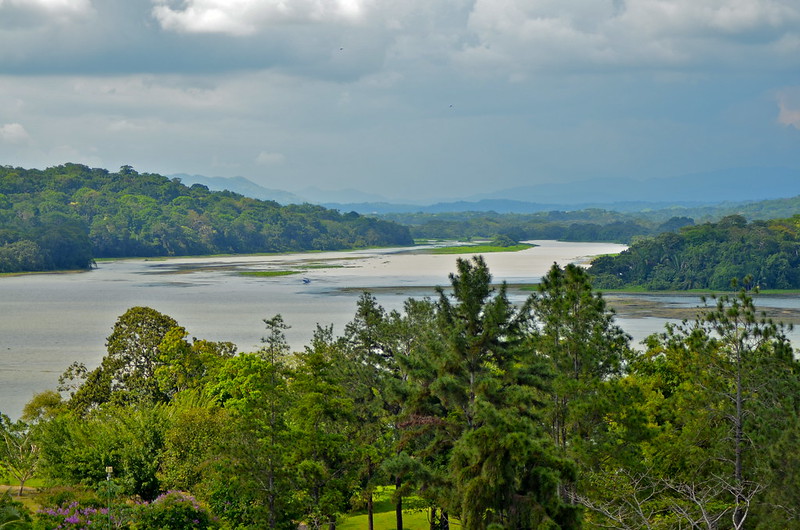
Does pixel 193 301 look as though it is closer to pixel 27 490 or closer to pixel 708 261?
pixel 27 490

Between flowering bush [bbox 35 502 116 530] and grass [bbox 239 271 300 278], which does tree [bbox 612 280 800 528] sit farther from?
grass [bbox 239 271 300 278]

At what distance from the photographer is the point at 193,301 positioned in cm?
9344

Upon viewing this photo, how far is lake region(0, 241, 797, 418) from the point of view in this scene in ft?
203

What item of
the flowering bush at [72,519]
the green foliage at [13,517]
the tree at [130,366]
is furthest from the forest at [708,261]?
the green foliage at [13,517]

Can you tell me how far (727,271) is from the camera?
114m

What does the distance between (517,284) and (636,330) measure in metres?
38.4

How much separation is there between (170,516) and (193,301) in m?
70.9

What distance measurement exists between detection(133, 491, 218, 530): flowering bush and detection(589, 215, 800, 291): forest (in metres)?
96.9

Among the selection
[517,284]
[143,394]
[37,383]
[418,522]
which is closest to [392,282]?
[517,284]

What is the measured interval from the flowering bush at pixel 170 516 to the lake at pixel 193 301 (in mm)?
22627

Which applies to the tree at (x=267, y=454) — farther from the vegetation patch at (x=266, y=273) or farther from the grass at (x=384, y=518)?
the vegetation patch at (x=266, y=273)

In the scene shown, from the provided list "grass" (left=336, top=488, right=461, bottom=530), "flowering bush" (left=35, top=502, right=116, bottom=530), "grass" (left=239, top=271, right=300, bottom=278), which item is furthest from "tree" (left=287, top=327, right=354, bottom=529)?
"grass" (left=239, top=271, right=300, bottom=278)

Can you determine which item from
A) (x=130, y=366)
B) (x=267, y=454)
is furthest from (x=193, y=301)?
(x=267, y=454)

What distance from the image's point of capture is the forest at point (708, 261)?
369 ft
